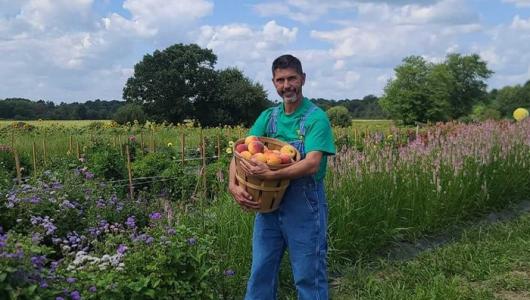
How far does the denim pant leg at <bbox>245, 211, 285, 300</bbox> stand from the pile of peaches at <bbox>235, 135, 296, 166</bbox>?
1.39 feet

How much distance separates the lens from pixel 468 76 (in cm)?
7294

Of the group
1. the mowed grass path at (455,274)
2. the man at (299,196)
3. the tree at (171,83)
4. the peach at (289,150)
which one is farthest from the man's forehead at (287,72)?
the tree at (171,83)

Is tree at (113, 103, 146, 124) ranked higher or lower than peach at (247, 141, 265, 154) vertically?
lower

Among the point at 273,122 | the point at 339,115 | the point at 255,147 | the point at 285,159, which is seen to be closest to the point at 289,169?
the point at 285,159

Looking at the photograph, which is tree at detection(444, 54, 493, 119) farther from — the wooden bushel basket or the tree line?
the wooden bushel basket

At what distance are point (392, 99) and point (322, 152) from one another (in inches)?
2205

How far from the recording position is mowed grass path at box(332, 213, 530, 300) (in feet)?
16.3

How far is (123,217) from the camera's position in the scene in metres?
5.69

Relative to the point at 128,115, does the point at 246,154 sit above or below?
above

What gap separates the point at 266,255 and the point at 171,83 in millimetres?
48207

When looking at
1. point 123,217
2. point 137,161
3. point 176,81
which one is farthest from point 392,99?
point 123,217

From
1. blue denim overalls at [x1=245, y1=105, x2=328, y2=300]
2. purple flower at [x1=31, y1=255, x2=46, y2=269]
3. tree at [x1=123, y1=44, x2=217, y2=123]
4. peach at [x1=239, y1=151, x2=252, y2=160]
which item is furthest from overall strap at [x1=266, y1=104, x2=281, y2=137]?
tree at [x1=123, y1=44, x2=217, y2=123]

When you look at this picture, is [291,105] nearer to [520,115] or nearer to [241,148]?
[241,148]

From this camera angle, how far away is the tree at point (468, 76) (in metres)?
71.0
